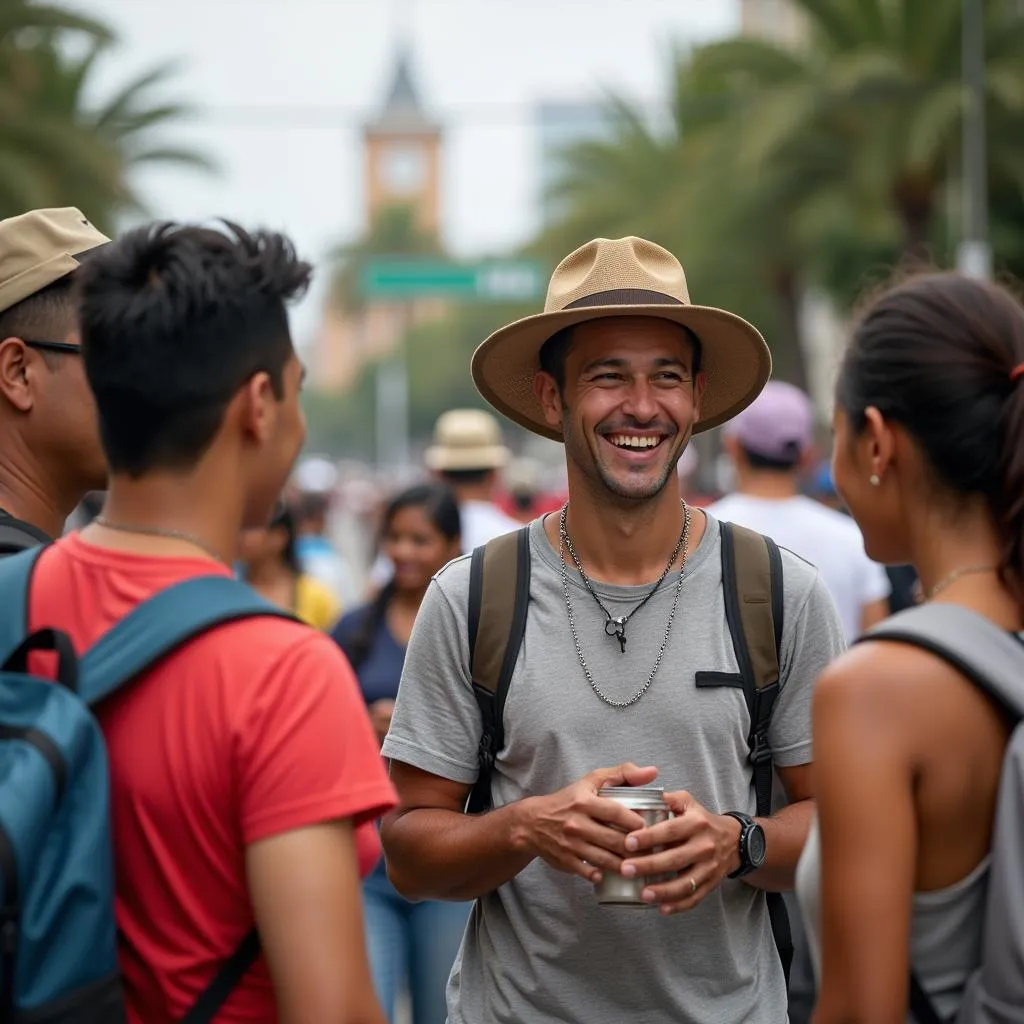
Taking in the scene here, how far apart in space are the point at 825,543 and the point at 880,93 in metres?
15.4

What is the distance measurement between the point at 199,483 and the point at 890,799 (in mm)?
1046

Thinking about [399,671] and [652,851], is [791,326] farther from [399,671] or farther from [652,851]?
[652,851]

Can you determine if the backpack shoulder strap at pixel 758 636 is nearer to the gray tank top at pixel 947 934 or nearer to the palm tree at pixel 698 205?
the gray tank top at pixel 947 934

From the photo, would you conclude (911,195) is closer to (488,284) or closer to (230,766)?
(488,284)

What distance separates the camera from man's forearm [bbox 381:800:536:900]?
299 cm

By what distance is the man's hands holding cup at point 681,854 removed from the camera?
2668mm

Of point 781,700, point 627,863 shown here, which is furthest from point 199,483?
point 781,700

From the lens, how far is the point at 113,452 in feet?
7.65

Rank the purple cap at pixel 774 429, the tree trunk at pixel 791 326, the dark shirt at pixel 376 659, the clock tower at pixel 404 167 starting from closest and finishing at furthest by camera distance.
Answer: the dark shirt at pixel 376 659
the purple cap at pixel 774 429
the tree trunk at pixel 791 326
the clock tower at pixel 404 167

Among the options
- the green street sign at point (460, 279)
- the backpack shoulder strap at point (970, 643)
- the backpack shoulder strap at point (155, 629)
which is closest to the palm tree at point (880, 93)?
the green street sign at point (460, 279)

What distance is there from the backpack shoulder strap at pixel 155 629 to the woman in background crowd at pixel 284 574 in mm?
5495

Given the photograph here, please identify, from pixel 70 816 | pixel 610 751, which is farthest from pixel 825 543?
pixel 70 816

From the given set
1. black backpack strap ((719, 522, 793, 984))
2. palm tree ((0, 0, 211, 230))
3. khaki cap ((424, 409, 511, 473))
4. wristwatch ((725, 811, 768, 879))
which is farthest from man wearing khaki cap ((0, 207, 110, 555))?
palm tree ((0, 0, 211, 230))

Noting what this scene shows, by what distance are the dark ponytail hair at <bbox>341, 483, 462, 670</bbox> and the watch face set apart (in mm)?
3452
